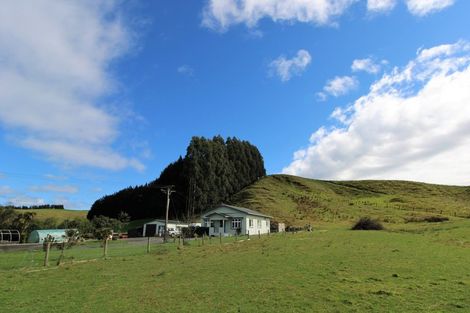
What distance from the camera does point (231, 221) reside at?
214 ft

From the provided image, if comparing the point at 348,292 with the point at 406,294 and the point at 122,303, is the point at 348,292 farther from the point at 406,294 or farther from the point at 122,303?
the point at 122,303

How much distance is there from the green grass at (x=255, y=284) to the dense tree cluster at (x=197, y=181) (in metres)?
60.5

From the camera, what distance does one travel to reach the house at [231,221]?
210 feet

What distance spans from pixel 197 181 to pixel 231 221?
28.2 meters

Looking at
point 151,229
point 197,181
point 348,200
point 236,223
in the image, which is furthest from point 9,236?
point 348,200

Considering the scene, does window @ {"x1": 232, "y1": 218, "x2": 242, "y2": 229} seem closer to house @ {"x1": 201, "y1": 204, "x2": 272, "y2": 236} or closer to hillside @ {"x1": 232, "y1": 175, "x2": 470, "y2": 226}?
house @ {"x1": 201, "y1": 204, "x2": 272, "y2": 236}

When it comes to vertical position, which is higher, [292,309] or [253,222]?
[253,222]

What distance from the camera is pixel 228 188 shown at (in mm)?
100750

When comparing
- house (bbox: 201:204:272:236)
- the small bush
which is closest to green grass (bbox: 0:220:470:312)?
the small bush

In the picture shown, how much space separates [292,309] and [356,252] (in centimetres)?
1526

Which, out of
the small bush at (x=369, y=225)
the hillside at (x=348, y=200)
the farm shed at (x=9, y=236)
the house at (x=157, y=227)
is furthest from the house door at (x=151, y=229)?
the small bush at (x=369, y=225)

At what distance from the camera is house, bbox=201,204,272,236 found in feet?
210

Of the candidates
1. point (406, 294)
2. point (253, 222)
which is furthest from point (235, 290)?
point (253, 222)

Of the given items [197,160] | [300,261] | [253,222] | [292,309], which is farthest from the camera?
[197,160]
